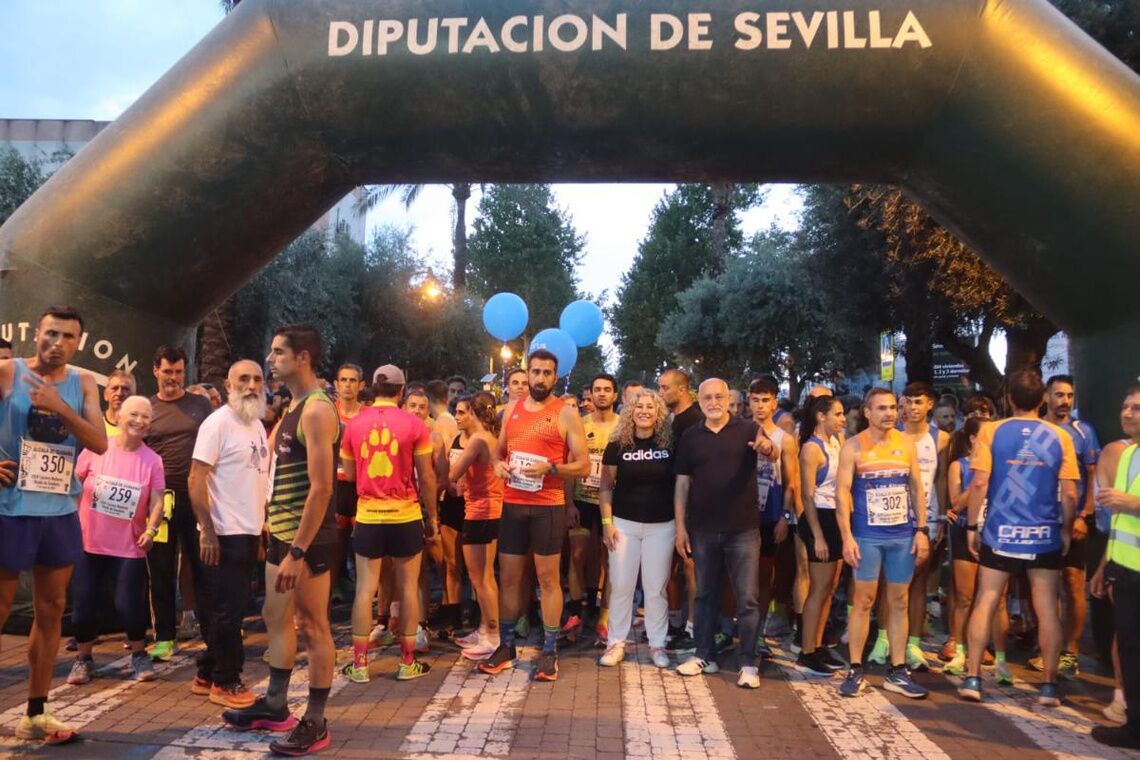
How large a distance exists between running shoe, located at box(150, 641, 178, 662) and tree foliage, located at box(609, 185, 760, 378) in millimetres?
42103

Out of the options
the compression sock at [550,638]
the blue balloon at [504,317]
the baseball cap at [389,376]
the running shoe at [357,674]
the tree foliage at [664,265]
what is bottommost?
the running shoe at [357,674]

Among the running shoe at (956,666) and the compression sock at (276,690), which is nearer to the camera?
the compression sock at (276,690)

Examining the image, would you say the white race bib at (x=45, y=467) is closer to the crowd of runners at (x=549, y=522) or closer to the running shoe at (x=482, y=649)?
the crowd of runners at (x=549, y=522)

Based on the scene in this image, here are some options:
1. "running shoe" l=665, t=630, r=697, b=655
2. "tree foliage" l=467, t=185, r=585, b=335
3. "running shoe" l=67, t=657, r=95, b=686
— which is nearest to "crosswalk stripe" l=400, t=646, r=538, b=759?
"running shoe" l=665, t=630, r=697, b=655

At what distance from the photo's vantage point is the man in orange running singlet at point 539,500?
599 cm

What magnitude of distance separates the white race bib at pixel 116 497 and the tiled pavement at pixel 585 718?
1.04 m

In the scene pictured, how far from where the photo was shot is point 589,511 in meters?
7.40

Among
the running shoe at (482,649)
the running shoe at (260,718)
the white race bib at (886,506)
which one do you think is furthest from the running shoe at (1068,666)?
the running shoe at (260,718)

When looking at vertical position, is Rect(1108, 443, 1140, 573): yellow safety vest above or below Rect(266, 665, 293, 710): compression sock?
above

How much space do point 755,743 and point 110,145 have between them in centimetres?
601

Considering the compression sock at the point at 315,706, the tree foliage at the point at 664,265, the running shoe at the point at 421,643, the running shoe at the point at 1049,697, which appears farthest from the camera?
the tree foliage at the point at 664,265

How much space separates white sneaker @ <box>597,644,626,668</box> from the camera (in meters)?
6.16

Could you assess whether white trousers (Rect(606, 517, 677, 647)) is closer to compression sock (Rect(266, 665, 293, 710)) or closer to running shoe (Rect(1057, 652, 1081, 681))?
compression sock (Rect(266, 665, 293, 710))

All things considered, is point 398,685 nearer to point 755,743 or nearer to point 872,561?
point 755,743
